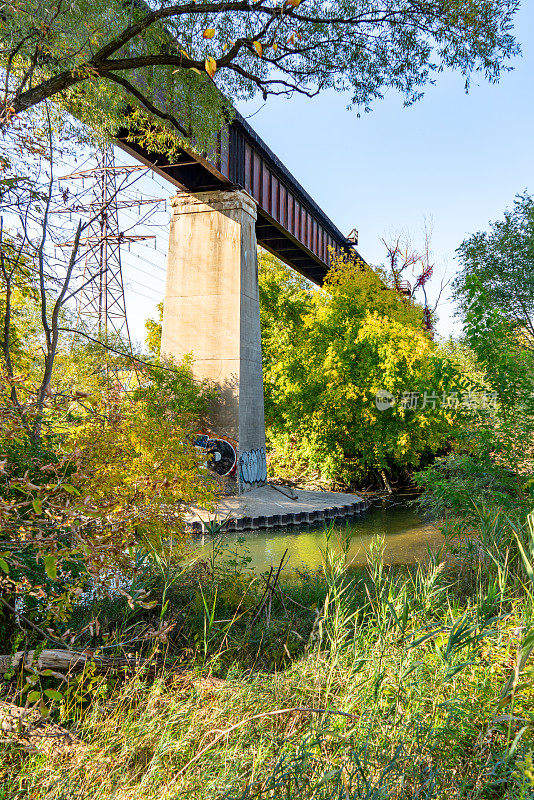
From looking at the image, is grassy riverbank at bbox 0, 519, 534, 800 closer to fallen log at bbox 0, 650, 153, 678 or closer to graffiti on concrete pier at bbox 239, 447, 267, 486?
fallen log at bbox 0, 650, 153, 678

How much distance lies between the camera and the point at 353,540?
43.4 ft

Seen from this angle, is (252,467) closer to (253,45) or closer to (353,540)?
(353,540)

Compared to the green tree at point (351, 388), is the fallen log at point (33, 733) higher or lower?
lower

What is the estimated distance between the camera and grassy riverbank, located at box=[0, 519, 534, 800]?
2.64 metres

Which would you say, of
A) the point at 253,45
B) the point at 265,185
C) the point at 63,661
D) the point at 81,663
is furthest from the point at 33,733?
the point at 265,185

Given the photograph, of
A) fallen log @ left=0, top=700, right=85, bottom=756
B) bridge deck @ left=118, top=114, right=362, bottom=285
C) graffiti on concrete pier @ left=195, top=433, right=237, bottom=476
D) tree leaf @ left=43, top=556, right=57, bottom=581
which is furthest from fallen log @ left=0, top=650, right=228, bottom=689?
graffiti on concrete pier @ left=195, top=433, right=237, bottom=476

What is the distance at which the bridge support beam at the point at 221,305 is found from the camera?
55.6 ft

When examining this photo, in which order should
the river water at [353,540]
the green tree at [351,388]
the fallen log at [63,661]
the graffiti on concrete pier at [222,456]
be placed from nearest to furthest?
the fallen log at [63,661]
the river water at [353,540]
the graffiti on concrete pier at [222,456]
the green tree at [351,388]

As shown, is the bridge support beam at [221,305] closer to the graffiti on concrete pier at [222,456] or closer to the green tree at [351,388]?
the graffiti on concrete pier at [222,456]

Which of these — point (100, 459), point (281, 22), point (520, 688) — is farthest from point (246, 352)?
point (520, 688)

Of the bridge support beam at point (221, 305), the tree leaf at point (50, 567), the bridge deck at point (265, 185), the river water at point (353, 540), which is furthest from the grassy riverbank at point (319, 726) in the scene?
the bridge support beam at point (221, 305)

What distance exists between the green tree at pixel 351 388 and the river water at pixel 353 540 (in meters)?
3.68

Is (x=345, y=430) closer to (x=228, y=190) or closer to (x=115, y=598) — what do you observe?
(x=228, y=190)

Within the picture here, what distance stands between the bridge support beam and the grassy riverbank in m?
12.7
